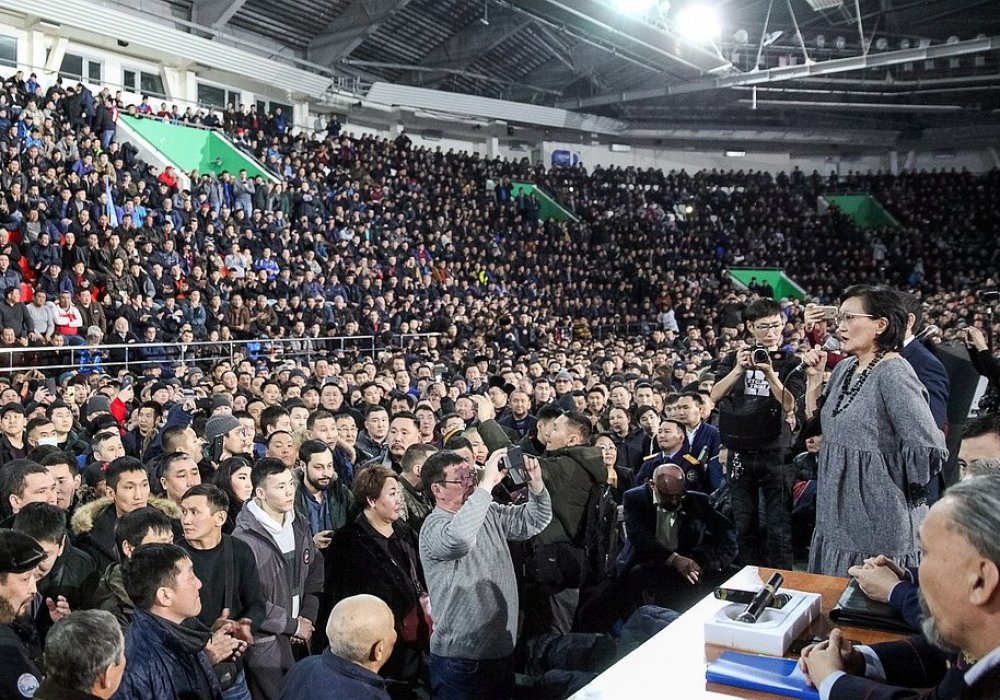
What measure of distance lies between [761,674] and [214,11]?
22.3 meters

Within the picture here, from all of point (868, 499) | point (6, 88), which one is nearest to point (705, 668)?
point (868, 499)

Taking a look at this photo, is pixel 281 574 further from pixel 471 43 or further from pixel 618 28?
pixel 471 43

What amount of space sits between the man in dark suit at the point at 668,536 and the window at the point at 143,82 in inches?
734

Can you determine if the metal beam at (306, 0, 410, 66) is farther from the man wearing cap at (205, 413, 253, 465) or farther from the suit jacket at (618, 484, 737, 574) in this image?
the suit jacket at (618, 484, 737, 574)

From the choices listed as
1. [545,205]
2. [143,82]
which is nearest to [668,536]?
[143,82]

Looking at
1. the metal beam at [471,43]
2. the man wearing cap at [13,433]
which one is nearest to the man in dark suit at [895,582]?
the man wearing cap at [13,433]

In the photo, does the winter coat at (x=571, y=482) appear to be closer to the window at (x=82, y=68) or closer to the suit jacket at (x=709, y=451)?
the suit jacket at (x=709, y=451)

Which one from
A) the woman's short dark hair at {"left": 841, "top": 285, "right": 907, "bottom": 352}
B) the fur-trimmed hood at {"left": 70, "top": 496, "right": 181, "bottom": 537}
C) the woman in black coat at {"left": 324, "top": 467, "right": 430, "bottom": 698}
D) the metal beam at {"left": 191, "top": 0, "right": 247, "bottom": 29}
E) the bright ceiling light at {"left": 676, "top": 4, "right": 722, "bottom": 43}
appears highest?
the metal beam at {"left": 191, "top": 0, "right": 247, "bottom": 29}

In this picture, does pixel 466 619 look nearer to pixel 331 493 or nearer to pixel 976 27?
pixel 331 493

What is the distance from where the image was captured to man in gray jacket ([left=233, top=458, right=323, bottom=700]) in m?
3.96

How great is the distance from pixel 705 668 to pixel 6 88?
16154mm

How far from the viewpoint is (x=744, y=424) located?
4844 millimetres

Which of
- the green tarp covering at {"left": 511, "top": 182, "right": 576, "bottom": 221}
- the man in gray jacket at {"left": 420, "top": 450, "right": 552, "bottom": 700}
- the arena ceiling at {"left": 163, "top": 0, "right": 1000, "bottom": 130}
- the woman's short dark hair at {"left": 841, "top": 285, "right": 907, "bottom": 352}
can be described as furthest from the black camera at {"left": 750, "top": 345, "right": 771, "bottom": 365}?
the green tarp covering at {"left": 511, "top": 182, "right": 576, "bottom": 221}

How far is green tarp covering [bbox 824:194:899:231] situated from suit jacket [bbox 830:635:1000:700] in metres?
32.3
